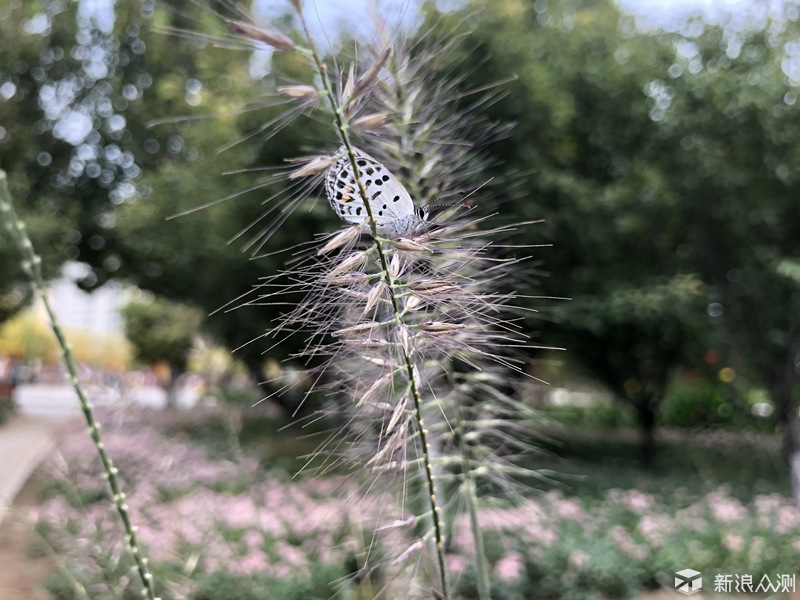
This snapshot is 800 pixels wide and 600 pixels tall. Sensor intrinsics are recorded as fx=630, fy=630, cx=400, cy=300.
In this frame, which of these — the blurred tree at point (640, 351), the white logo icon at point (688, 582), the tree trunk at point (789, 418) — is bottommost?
the white logo icon at point (688, 582)

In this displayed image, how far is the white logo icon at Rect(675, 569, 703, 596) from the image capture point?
4.34 metres

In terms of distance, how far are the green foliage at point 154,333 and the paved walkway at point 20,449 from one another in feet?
16.6

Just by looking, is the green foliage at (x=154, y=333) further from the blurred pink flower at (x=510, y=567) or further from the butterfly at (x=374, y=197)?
the butterfly at (x=374, y=197)

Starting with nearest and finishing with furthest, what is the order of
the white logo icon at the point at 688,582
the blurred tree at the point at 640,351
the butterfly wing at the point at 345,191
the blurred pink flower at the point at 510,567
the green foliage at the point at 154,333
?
the butterfly wing at the point at 345,191
the white logo icon at the point at 688,582
the blurred pink flower at the point at 510,567
the blurred tree at the point at 640,351
the green foliage at the point at 154,333

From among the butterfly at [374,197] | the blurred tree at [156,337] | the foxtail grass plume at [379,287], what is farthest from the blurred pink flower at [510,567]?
the blurred tree at [156,337]

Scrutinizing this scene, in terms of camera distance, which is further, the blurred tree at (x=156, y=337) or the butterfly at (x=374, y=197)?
the blurred tree at (x=156, y=337)

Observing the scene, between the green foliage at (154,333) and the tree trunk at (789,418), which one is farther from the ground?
the green foliage at (154,333)

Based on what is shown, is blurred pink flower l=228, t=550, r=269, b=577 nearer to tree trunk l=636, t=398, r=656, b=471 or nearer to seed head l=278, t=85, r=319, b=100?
seed head l=278, t=85, r=319, b=100

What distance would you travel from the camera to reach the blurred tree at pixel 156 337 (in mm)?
20750

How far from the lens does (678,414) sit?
17.1m

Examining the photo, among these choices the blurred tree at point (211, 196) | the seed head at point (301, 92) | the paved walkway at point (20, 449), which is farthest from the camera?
the paved walkway at point (20, 449)

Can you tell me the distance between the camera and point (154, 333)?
21422mm

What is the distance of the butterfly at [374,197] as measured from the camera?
3.12 ft

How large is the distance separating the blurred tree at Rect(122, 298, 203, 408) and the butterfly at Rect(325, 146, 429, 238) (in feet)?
65.9
